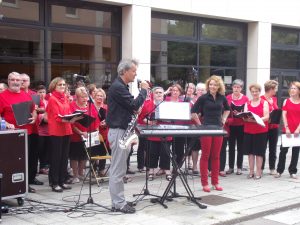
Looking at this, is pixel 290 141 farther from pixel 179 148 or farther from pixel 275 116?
pixel 179 148

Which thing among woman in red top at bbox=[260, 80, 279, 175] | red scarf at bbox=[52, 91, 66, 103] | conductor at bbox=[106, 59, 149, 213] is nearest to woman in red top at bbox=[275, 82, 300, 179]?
woman in red top at bbox=[260, 80, 279, 175]

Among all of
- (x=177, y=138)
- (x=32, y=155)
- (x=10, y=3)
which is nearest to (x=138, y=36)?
(x=10, y=3)

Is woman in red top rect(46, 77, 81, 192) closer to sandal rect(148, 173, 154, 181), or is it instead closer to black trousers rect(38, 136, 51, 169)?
black trousers rect(38, 136, 51, 169)

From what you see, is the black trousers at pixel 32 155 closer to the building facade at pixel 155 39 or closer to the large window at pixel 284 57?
the building facade at pixel 155 39

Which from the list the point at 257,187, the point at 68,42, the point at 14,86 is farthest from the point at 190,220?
the point at 68,42

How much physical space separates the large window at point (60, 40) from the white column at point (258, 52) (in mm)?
5379

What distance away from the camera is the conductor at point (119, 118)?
20.4 feet

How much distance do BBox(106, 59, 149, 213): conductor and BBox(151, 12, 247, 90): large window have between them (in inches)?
248

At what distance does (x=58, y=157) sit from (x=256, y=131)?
383 cm

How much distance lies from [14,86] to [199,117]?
3245mm

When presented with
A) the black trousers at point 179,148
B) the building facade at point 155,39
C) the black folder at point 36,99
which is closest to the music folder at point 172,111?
the building facade at point 155,39

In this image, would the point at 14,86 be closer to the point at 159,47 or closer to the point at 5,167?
the point at 5,167

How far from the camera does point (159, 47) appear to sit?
43.5ft

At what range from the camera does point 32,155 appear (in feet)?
26.2
